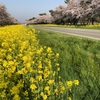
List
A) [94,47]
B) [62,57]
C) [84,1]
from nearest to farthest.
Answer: [62,57], [94,47], [84,1]

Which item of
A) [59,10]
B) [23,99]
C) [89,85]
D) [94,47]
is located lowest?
[59,10]

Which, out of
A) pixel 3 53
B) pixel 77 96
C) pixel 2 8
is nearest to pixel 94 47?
pixel 3 53

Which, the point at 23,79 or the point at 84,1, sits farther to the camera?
the point at 84,1

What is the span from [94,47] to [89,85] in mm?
7131

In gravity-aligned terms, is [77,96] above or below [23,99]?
below

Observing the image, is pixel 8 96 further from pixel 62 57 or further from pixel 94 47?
pixel 94 47

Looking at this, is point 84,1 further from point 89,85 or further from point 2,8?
point 89,85

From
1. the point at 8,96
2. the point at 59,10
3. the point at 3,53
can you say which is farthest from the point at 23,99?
the point at 59,10

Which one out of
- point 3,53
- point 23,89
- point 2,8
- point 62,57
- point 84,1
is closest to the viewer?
point 23,89

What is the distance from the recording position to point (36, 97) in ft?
13.7

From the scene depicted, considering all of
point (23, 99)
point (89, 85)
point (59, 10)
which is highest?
point (23, 99)

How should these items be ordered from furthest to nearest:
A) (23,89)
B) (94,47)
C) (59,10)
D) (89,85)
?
1. (59,10)
2. (94,47)
3. (89,85)
4. (23,89)

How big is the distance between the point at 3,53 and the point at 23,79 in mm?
2367

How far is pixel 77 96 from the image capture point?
5.71 meters
